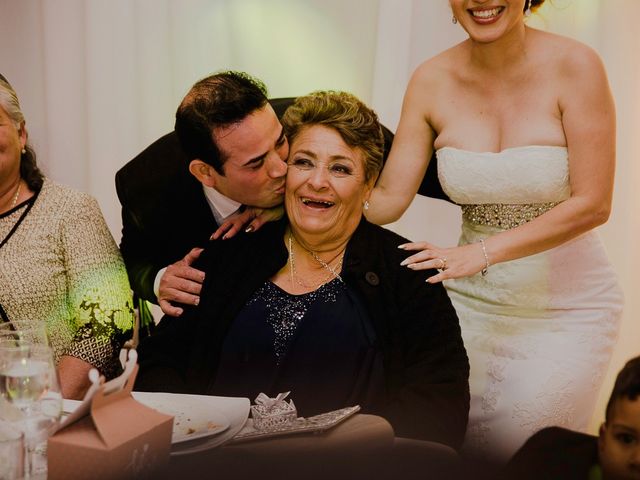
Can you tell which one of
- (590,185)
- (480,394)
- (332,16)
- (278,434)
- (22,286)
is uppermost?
(332,16)

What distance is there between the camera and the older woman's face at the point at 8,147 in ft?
6.94

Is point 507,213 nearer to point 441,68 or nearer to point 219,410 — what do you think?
point 441,68

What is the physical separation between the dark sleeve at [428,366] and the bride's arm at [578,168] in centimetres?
19

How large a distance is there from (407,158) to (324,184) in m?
0.45

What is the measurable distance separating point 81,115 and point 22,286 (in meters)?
1.11

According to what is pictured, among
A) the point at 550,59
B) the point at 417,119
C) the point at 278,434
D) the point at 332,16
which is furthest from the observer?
the point at 332,16

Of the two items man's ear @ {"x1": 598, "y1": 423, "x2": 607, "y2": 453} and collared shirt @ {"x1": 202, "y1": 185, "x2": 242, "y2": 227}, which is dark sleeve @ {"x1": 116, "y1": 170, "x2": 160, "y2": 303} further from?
man's ear @ {"x1": 598, "y1": 423, "x2": 607, "y2": 453}

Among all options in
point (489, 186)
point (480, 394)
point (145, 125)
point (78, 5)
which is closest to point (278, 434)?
point (480, 394)

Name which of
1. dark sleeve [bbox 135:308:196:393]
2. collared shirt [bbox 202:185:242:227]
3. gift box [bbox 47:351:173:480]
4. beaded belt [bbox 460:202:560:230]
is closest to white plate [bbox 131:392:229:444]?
gift box [bbox 47:351:173:480]

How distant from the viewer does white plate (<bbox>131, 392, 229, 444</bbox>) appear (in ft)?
4.22

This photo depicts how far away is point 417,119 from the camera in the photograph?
7.55 ft

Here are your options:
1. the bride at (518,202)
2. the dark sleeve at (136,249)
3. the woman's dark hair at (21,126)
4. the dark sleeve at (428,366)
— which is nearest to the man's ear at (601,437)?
the dark sleeve at (428,366)

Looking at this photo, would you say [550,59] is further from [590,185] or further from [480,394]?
[480,394]

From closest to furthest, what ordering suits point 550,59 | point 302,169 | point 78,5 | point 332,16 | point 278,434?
point 278,434 < point 302,169 < point 550,59 < point 332,16 < point 78,5
